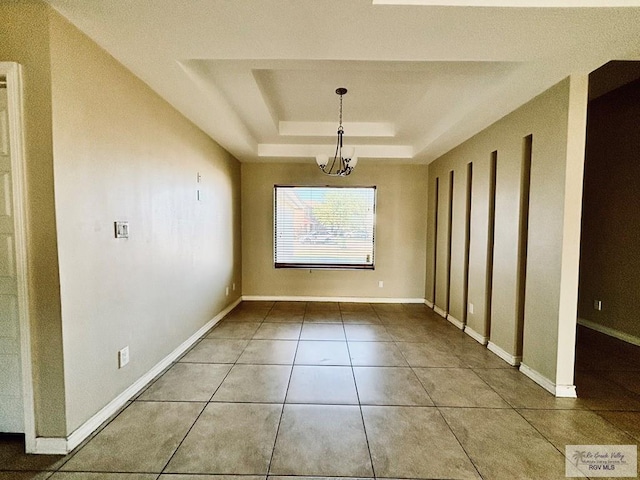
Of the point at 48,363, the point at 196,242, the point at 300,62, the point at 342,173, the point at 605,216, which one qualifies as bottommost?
the point at 48,363

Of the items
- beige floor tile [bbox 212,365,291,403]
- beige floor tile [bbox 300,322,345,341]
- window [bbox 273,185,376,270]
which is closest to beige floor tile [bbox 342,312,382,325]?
beige floor tile [bbox 300,322,345,341]

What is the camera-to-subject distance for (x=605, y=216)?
152 inches

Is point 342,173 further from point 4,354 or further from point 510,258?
point 4,354

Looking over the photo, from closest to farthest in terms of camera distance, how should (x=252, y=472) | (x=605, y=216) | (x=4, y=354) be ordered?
1. (x=252, y=472)
2. (x=4, y=354)
3. (x=605, y=216)

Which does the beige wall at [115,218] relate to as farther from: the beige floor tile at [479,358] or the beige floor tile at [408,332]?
the beige floor tile at [479,358]

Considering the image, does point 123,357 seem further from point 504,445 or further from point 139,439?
point 504,445

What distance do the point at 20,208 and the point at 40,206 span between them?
98mm

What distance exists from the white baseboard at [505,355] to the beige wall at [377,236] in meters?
2.21

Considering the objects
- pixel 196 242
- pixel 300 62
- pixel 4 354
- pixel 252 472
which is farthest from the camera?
pixel 196 242

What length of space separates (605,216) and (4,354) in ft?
20.2

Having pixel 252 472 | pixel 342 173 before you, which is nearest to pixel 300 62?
pixel 342 173

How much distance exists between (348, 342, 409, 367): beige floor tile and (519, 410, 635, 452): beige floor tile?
1.11 meters

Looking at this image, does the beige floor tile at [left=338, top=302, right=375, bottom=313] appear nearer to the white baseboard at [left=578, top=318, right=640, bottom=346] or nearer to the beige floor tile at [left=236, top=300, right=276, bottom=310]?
the beige floor tile at [left=236, top=300, right=276, bottom=310]

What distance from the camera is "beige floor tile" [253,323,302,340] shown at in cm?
361
